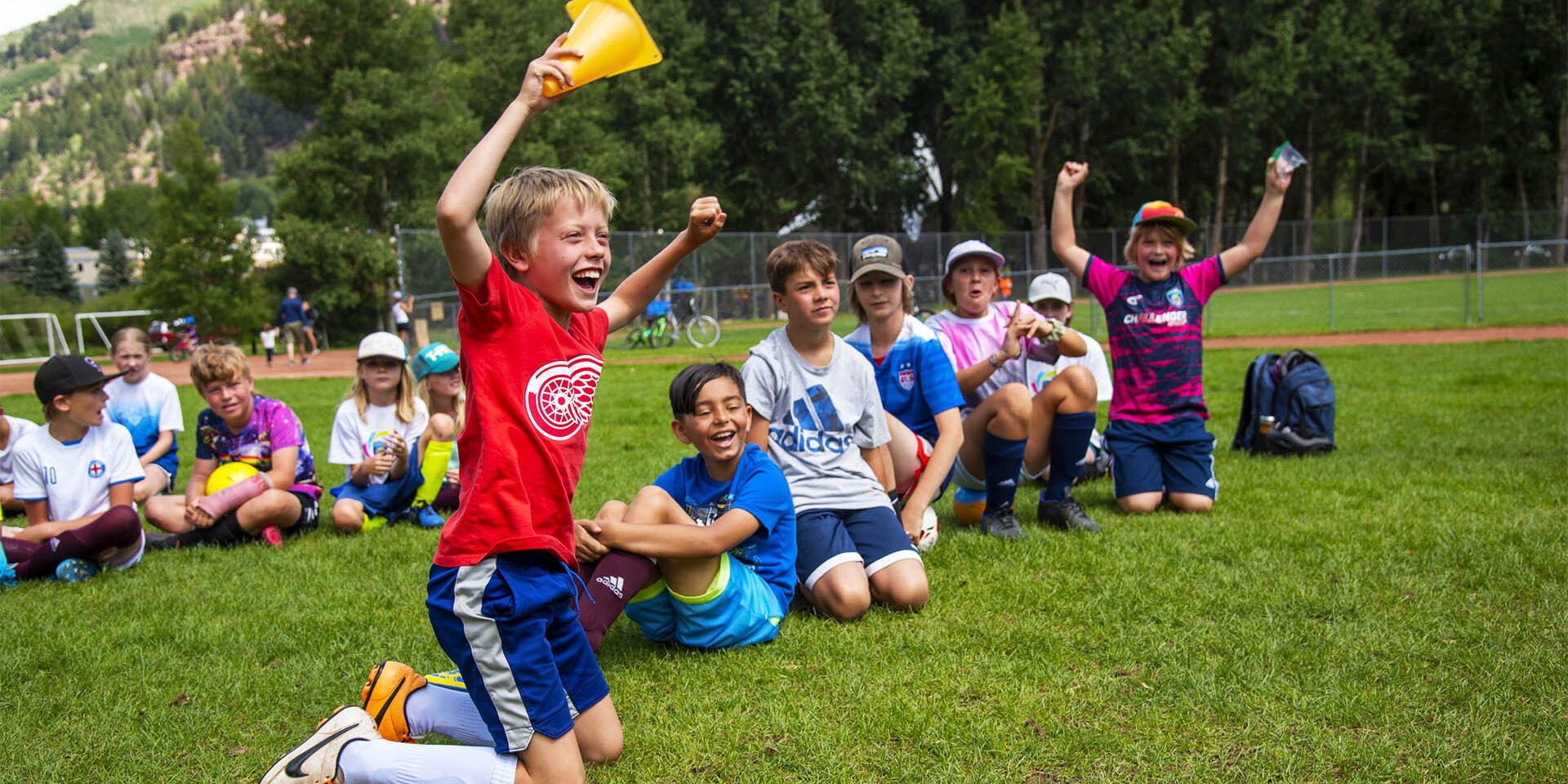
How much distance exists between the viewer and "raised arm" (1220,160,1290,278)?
203 inches

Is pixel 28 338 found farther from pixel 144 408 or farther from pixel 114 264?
pixel 114 264

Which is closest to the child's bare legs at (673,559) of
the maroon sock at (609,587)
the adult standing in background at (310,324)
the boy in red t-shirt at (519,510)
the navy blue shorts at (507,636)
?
the maroon sock at (609,587)

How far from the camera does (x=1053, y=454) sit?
5.48 metres

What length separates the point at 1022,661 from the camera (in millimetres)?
3578

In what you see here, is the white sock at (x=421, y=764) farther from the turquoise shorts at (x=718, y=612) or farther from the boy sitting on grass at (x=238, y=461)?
the boy sitting on grass at (x=238, y=461)

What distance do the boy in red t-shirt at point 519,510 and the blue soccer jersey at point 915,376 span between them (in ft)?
7.95

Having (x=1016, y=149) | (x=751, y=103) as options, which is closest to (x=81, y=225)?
(x=751, y=103)

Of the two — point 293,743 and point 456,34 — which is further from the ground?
point 456,34

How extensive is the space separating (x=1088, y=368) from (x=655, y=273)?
369 centimetres

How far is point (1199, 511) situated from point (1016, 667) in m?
2.69

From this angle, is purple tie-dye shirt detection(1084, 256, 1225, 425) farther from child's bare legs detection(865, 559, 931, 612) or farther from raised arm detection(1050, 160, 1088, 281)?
child's bare legs detection(865, 559, 931, 612)

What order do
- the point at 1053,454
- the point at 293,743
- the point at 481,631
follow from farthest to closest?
the point at 1053,454, the point at 293,743, the point at 481,631

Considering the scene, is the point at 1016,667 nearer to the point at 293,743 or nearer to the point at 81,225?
the point at 293,743

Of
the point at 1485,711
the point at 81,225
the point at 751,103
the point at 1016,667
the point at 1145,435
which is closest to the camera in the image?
the point at 1485,711
